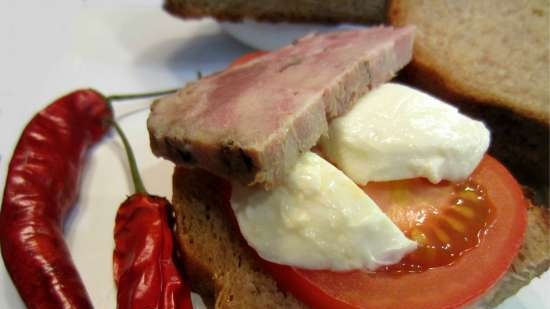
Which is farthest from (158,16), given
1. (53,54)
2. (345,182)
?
(345,182)

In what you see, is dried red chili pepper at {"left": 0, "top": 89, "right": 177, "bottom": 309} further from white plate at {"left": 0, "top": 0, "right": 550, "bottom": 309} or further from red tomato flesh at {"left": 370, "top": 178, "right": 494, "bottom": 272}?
red tomato flesh at {"left": 370, "top": 178, "right": 494, "bottom": 272}

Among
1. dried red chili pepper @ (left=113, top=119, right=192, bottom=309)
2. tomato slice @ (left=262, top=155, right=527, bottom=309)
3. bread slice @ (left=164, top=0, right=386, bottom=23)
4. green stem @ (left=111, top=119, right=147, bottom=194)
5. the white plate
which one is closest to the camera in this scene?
tomato slice @ (left=262, top=155, right=527, bottom=309)

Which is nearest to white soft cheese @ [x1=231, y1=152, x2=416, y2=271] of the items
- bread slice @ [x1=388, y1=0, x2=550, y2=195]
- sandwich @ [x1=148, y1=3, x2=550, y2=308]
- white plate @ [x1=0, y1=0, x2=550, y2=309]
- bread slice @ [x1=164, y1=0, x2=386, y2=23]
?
sandwich @ [x1=148, y1=3, x2=550, y2=308]

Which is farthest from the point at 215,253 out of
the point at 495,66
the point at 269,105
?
the point at 495,66

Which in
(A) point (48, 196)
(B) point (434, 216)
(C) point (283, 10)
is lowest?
(B) point (434, 216)

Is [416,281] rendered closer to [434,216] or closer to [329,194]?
[434,216]

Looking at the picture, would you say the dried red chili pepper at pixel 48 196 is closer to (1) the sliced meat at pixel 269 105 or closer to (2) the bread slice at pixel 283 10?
(1) the sliced meat at pixel 269 105

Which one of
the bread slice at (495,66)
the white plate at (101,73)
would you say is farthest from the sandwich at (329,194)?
the bread slice at (495,66)
